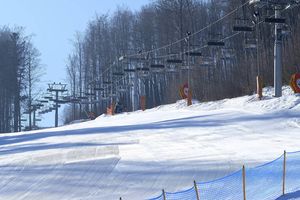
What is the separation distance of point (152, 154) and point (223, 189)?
1012cm

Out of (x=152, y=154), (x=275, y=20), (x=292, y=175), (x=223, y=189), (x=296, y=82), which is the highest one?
(x=275, y=20)

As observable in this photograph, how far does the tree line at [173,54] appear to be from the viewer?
52.0 m

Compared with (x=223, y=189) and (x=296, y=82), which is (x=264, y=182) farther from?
(x=296, y=82)

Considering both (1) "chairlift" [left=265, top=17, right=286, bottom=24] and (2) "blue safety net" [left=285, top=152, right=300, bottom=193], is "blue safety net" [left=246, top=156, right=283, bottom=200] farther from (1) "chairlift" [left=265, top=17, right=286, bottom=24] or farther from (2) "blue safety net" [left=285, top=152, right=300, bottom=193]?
(1) "chairlift" [left=265, top=17, right=286, bottom=24]

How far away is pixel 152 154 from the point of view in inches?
916

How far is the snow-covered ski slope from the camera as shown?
1875 centimetres

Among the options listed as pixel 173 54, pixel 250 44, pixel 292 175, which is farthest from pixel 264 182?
pixel 173 54

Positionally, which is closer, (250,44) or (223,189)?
(223,189)

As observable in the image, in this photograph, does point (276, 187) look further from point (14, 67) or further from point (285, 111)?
point (14, 67)

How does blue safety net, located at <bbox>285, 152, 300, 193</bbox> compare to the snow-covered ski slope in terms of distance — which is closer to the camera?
blue safety net, located at <bbox>285, 152, 300, 193</bbox>

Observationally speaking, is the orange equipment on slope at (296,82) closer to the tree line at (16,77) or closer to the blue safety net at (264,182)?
the blue safety net at (264,182)

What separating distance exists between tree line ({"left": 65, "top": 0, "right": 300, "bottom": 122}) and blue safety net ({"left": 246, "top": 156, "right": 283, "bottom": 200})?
2480cm

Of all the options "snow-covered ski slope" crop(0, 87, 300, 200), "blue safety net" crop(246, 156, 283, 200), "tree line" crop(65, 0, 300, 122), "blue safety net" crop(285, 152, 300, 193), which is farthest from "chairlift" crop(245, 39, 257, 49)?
"blue safety net" crop(246, 156, 283, 200)

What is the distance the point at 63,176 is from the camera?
21.0 m
